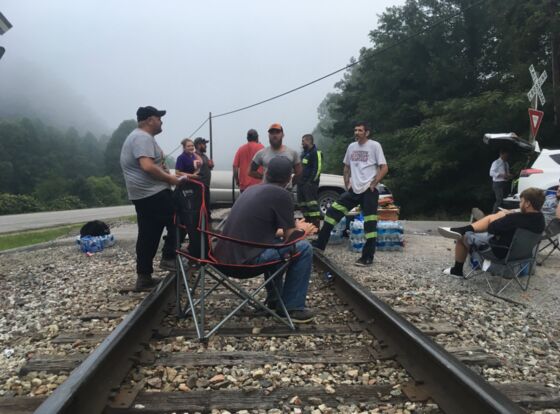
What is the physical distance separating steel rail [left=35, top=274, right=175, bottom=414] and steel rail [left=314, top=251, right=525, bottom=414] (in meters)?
1.69

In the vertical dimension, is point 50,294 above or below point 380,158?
below

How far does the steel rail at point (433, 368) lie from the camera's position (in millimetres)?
2205

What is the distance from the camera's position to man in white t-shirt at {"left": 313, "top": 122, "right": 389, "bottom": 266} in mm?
6156

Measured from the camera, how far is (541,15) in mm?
14586

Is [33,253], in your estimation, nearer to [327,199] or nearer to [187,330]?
[187,330]

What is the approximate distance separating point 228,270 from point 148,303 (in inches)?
30.4

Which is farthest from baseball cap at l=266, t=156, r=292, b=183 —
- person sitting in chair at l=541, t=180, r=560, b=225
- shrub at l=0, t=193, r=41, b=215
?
shrub at l=0, t=193, r=41, b=215

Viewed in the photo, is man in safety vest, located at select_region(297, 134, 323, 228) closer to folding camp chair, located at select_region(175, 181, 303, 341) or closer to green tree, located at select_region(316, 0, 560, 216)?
folding camp chair, located at select_region(175, 181, 303, 341)

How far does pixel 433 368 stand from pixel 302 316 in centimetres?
134

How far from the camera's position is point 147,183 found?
4.63 metres

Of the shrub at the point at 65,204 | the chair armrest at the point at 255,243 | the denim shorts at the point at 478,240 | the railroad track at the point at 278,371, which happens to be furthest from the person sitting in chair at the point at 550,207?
the shrub at the point at 65,204

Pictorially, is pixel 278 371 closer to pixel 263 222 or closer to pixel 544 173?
pixel 263 222

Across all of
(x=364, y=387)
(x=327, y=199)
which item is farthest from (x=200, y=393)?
(x=327, y=199)

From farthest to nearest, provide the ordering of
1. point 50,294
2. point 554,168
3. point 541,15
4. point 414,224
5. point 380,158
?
point 541,15
point 414,224
point 554,168
point 380,158
point 50,294
